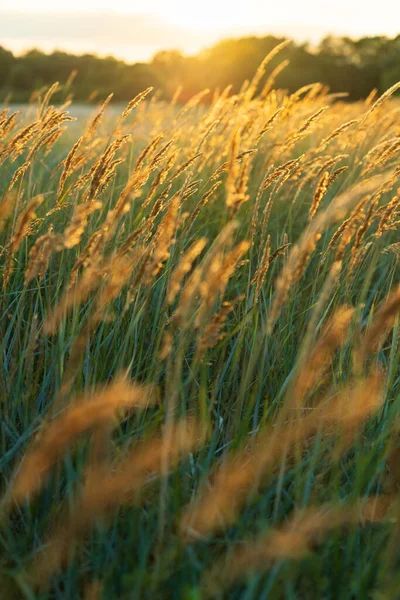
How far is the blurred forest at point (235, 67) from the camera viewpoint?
2620 centimetres

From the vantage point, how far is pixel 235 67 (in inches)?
1076

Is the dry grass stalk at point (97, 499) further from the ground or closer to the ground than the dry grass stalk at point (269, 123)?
closer to the ground

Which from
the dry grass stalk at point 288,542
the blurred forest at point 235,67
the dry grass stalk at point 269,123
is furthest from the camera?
the blurred forest at point 235,67

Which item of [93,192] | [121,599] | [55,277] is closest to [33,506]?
[121,599]


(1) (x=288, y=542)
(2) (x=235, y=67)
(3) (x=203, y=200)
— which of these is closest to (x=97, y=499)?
(1) (x=288, y=542)

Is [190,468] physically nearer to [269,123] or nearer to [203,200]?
[203,200]

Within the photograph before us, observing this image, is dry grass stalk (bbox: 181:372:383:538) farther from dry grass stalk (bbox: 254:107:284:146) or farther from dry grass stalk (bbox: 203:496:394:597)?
dry grass stalk (bbox: 254:107:284:146)

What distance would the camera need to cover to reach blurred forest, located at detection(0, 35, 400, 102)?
26205mm

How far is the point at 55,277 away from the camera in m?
2.35

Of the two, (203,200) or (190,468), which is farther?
(203,200)

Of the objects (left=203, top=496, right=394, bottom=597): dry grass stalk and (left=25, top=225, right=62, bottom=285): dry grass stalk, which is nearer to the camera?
(left=203, top=496, right=394, bottom=597): dry grass stalk

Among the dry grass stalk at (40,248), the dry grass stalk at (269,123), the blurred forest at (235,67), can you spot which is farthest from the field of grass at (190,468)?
the blurred forest at (235,67)

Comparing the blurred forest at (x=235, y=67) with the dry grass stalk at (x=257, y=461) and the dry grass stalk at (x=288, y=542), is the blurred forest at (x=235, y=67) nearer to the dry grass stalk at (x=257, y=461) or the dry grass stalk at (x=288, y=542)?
the dry grass stalk at (x=257, y=461)

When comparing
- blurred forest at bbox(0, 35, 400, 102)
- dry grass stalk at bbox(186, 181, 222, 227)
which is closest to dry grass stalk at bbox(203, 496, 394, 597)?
dry grass stalk at bbox(186, 181, 222, 227)
